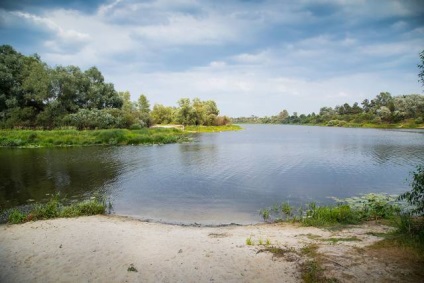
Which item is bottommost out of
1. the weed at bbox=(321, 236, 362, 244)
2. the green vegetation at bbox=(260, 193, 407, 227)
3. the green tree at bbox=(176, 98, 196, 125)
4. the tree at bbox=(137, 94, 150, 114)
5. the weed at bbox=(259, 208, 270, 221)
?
the weed at bbox=(259, 208, 270, 221)

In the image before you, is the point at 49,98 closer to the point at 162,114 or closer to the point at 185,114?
the point at 185,114

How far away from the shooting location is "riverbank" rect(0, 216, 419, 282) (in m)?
8.82

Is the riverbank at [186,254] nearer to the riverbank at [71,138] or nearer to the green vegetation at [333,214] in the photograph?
the green vegetation at [333,214]

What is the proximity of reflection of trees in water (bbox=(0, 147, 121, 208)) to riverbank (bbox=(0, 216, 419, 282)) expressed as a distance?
8.56 m

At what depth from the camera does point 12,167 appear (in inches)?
1287

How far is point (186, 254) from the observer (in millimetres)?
10594

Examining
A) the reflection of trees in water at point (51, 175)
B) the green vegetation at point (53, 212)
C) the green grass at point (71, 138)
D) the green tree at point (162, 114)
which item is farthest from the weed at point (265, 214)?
the green tree at point (162, 114)

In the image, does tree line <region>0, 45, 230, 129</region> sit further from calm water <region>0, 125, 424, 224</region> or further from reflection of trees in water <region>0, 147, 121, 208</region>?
calm water <region>0, 125, 424, 224</region>

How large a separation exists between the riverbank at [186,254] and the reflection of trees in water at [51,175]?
856 centimetres

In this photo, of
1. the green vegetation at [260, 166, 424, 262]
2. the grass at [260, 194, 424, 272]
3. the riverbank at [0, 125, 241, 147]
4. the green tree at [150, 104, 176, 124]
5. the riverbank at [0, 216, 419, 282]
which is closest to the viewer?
the riverbank at [0, 216, 419, 282]

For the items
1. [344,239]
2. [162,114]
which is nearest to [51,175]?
[344,239]

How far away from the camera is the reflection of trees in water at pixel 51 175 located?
22.2 metres

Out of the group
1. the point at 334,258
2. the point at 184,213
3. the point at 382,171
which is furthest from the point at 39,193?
the point at 382,171

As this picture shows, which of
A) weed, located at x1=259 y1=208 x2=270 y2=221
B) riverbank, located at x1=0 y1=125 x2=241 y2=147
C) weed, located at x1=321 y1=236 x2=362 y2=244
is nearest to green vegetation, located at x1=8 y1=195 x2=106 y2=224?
weed, located at x1=259 y1=208 x2=270 y2=221
